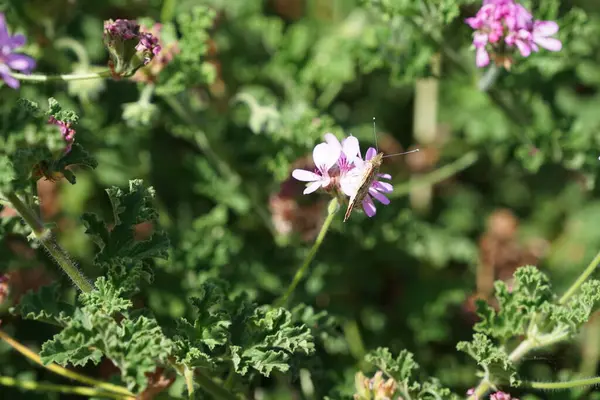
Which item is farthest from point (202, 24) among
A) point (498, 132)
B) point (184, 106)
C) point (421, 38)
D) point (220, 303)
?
point (498, 132)

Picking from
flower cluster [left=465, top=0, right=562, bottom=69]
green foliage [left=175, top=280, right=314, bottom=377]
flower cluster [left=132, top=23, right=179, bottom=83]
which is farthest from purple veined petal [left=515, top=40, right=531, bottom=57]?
flower cluster [left=132, top=23, right=179, bottom=83]

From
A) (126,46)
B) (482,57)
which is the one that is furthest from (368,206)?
(126,46)

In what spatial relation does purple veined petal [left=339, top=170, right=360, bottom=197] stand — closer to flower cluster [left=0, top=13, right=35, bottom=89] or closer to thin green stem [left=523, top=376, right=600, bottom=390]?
thin green stem [left=523, top=376, right=600, bottom=390]

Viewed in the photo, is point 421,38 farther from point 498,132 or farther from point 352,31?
point 352,31

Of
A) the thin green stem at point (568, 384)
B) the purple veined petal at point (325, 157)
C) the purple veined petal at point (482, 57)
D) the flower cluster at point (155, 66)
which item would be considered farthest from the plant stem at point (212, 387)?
the purple veined petal at point (482, 57)

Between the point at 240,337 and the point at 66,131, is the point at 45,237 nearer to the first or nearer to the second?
the point at 66,131

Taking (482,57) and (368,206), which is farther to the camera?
(482,57)
